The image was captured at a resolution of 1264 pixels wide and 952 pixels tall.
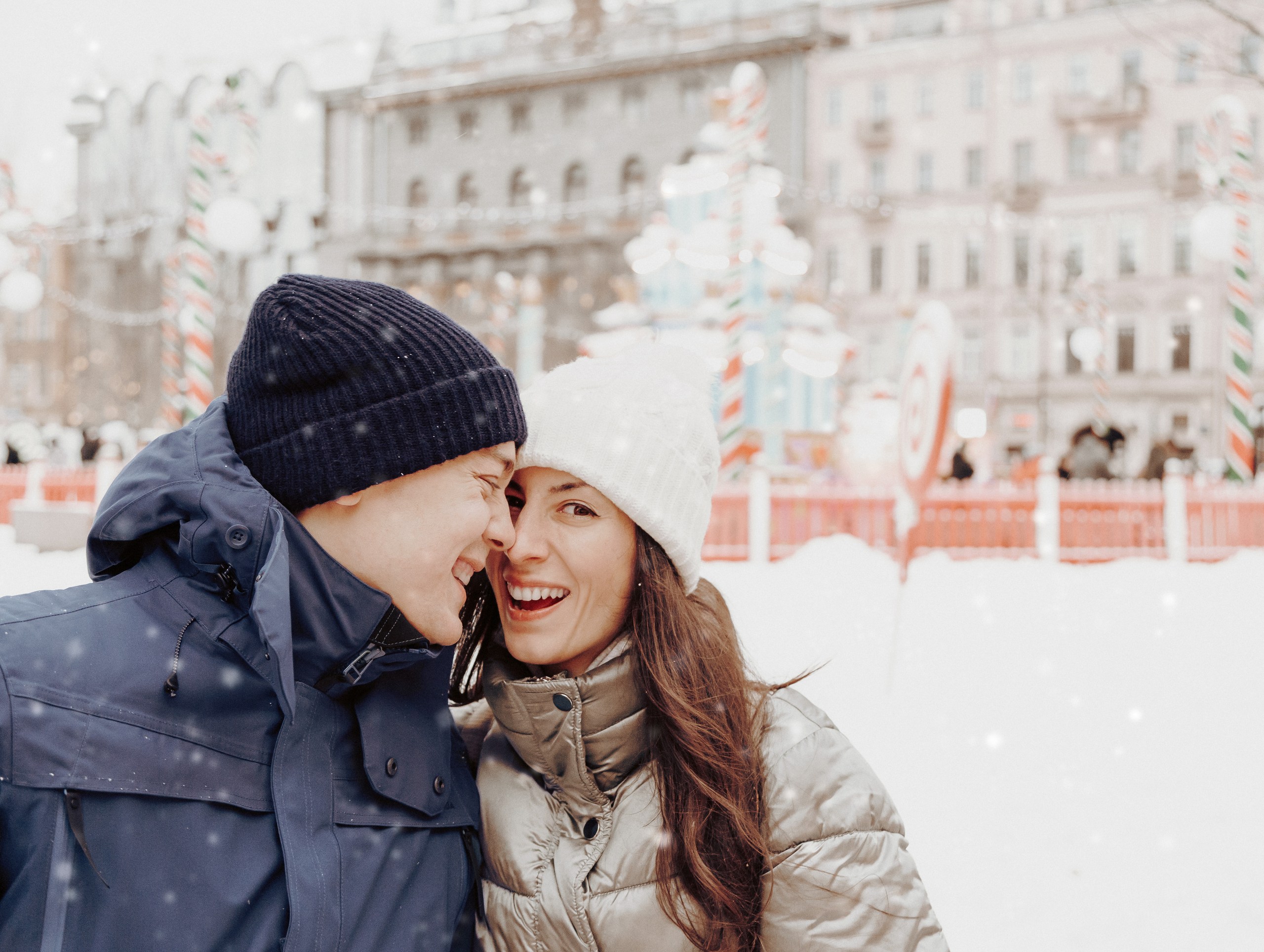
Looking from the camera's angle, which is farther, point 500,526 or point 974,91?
point 974,91

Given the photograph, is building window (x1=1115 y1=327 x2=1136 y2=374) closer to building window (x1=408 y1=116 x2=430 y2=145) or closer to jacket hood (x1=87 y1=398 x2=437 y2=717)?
building window (x1=408 y1=116 x2=430 y2=145)

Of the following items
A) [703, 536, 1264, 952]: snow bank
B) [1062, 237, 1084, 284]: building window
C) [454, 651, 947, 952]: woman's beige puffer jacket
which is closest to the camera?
[454, 651, 947, 952]: woman's beige puffer jacket

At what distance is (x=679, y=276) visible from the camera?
49.4ft

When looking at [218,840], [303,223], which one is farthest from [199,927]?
[303,223]

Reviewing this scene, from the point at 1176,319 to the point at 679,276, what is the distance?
82.0 ft

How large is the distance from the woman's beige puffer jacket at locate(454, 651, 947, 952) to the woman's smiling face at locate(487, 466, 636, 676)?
109 millimetres

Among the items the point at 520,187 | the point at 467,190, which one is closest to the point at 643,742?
the point at 520,187

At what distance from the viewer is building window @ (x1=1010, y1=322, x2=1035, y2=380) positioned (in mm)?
33875

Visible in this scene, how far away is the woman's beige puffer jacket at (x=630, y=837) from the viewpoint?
1.59 meters

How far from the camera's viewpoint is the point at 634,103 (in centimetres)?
3775

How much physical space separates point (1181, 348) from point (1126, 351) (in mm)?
1620

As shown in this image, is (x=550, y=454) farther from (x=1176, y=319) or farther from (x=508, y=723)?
(x=1176, y=319)

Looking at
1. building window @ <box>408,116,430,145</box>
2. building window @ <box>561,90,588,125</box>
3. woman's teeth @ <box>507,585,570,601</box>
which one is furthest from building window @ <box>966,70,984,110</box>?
woman's teeth @ <box>507,585,570,601</box>

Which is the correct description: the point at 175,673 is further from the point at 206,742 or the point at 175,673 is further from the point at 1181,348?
the point at 1181,348
